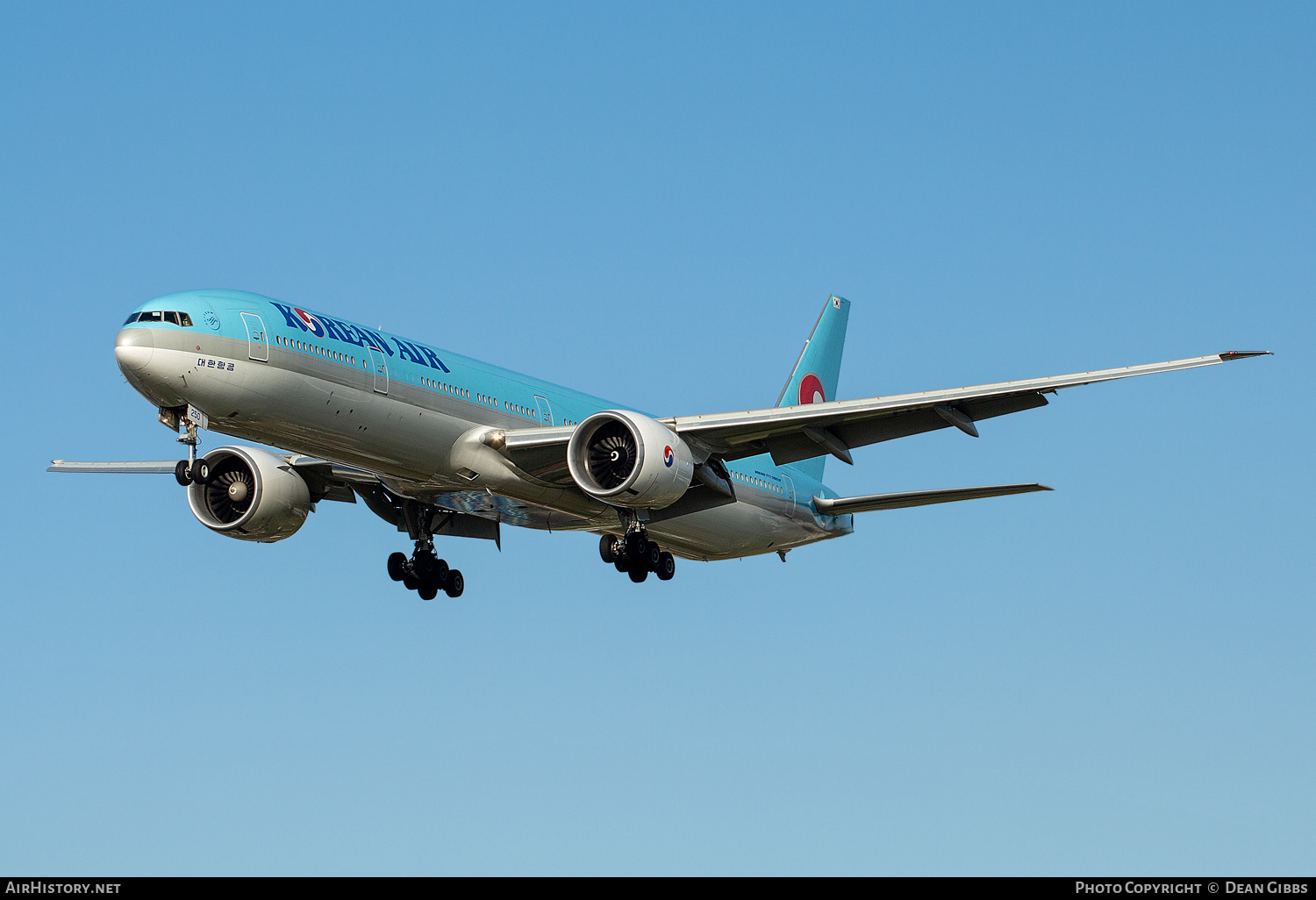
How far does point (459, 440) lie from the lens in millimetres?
32812

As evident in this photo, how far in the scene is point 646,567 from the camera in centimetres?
3619

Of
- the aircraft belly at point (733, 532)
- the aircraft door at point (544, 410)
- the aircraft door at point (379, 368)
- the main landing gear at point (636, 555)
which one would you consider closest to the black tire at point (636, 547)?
the main landing gear at point (636, 555)

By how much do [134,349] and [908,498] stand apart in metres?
18.9

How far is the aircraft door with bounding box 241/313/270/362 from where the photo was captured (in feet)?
94.9

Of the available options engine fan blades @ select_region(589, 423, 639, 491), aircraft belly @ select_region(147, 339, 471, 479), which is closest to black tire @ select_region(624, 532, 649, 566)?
engine fan blades @ select_region(589, 423, 639, 491)

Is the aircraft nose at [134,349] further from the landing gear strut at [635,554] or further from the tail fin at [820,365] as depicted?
the tail fin at [820,365]

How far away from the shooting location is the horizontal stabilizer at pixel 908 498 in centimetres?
3362

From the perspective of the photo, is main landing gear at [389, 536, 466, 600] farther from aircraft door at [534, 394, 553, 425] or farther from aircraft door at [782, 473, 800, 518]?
aircraft door at [782, 473, 800, 518]

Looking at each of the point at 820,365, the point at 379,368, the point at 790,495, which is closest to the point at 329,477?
the point at 379,368

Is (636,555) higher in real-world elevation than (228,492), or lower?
lower

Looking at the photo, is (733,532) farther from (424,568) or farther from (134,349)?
(134,349)
